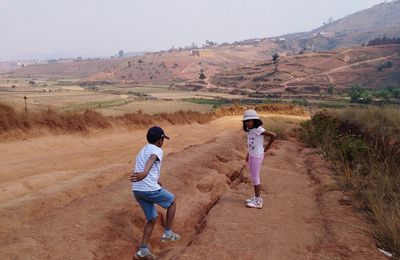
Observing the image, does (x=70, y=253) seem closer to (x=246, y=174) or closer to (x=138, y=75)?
(x=246, y=174)

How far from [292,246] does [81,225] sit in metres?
2.75

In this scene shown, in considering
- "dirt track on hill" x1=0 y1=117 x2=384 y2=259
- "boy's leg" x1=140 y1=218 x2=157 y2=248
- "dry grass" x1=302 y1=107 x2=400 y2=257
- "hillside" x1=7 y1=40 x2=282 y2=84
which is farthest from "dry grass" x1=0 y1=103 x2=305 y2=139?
→ "hillside" x1=7 y1=40 x2=282 y2=84

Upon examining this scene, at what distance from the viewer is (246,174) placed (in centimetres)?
945

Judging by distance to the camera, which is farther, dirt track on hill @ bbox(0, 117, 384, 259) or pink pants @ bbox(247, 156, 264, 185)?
pink pants @ bbox(247, 156, 264, 185)

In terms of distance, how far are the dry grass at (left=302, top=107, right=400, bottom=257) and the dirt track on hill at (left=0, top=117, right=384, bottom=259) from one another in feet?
0.98

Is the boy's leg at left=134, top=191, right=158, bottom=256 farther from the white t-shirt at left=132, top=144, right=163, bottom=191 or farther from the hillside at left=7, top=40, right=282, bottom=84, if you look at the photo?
the hillside at left=7, top=40, right=282, bottom=84

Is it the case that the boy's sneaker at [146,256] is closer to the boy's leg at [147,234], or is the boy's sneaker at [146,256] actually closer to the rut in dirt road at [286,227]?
the boy's leg at [147,234]

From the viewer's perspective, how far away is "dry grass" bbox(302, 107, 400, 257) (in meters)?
5.66

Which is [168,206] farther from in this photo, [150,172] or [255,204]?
[255,204]

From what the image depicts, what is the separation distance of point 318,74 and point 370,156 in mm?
80891

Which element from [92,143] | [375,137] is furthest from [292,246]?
[92,143]

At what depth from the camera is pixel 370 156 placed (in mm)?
9352

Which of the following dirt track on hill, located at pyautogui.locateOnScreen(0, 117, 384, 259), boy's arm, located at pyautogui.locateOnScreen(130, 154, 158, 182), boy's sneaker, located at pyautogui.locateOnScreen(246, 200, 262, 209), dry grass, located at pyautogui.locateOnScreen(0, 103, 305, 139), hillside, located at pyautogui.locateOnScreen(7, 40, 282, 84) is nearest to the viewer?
boy's arm, located at pyautogui.locateOnScreen(130, 154, 158, 182)

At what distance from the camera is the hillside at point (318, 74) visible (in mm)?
77750
